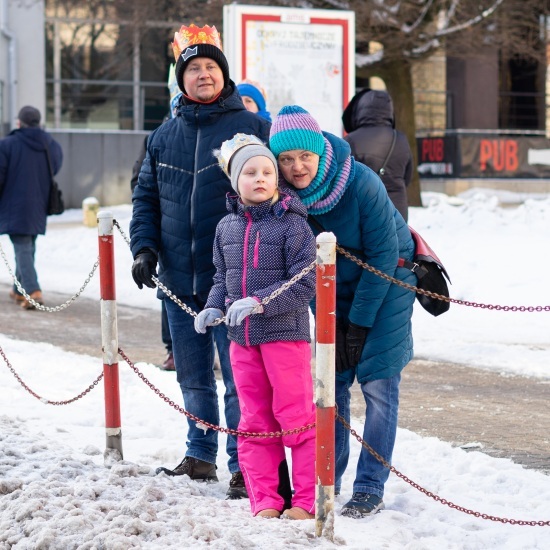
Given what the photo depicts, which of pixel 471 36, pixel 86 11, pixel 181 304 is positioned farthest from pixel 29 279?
pixel 86 11

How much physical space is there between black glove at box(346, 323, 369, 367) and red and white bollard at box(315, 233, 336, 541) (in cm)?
54

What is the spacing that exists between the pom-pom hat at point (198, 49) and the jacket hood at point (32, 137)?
7.15 m

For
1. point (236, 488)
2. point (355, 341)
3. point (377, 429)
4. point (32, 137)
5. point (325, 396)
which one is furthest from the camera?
point (32, 137)

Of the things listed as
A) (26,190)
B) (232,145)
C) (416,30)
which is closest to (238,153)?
(232,145)

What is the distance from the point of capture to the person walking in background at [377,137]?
821 centimetres

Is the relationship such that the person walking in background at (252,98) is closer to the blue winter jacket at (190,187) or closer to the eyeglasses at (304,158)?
the blue winter jacket at (190,187)

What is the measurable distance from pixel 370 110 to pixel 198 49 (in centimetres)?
296

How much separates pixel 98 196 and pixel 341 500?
23.6 metres

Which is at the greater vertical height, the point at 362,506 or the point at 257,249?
the point at 257,249

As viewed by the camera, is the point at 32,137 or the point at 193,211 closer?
the point at 193,211

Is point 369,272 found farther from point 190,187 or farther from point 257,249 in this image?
point 190,187

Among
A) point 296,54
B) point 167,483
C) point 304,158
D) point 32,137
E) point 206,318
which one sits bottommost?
point 167,483

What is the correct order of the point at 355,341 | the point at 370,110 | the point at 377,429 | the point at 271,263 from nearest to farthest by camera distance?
1. the point at 271,263
2. the point at 355,341
3. the point at 377,429
4. the point at 370,110

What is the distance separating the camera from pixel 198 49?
5.41 metres
